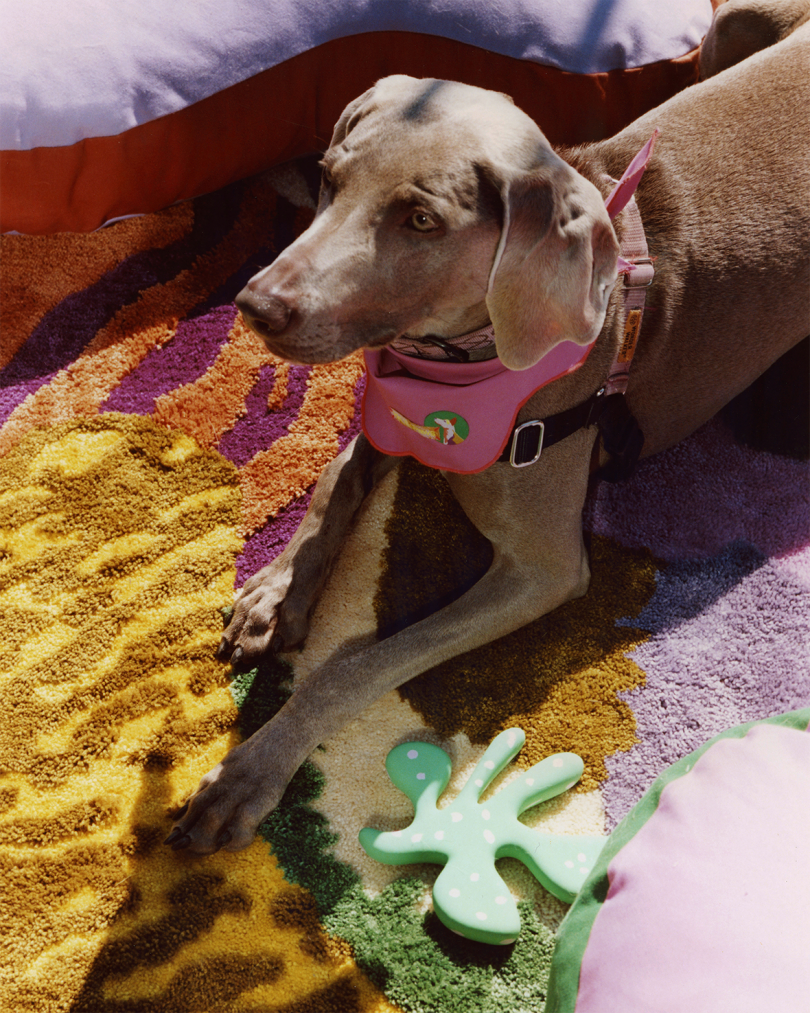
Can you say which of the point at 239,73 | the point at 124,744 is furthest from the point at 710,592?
the point at 239,73

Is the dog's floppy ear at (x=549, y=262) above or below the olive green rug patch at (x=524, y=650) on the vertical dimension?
above

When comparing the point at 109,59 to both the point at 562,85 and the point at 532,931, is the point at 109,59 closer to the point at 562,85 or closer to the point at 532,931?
the point at 562,85

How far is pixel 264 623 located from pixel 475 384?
0.81 meters

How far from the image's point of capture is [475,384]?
5.92ft

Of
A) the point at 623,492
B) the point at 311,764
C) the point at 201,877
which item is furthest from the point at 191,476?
the point at 623,492

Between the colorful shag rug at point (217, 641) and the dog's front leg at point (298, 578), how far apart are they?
0.08m

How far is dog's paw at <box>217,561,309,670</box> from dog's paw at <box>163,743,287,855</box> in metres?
0.29

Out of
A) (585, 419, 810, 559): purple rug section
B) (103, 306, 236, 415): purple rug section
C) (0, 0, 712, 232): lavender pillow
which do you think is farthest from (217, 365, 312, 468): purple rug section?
(585, 419, 810, 559): purple rug section

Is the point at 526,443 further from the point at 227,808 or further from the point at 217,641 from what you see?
the point at 227,808

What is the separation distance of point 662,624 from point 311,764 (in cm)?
102

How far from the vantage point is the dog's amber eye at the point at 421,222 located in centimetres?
155

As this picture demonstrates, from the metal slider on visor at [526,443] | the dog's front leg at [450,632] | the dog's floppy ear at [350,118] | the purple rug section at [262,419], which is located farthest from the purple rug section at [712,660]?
the dog's floppy ear at [350,118]

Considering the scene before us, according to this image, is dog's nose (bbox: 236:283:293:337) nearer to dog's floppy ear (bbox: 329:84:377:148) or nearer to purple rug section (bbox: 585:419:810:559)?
dog's floppy ear (bbox: 329:84:377:148)

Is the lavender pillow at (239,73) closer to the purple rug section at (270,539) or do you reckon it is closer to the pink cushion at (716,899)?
the purple rug section at (270,539)
